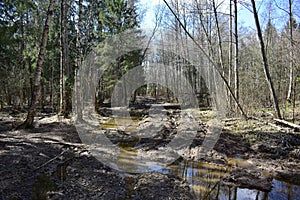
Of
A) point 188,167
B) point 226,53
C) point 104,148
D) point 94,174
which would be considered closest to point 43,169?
point 94,174

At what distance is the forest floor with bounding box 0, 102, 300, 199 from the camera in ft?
13.6

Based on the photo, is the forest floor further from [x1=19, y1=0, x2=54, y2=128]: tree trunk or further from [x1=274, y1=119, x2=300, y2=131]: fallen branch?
[x1=19, y1=0, x2=54, y2=128]: tree trunk

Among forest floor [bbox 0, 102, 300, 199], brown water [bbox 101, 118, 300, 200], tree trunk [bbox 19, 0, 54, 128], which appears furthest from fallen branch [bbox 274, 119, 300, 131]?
tree trunk [bbox 19, 0, 54, 128]

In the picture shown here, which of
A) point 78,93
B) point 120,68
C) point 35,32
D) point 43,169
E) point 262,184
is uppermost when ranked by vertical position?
point 35,32

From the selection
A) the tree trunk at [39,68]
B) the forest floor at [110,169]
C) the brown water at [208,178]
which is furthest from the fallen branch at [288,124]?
the tree trunk at [39,68]

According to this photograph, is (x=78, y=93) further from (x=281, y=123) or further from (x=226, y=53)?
(x=226, y=53)

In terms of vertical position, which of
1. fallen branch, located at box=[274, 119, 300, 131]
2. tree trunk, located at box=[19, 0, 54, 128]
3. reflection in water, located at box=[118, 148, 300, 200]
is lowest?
reflection in water, located at box=[118, 148, 300, 200]

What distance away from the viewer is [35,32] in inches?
622

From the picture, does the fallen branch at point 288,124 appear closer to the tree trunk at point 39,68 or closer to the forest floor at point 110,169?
the forest floor at point 110,169

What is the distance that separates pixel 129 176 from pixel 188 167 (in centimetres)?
175

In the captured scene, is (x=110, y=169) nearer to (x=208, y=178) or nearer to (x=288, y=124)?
(x=208, y=178)

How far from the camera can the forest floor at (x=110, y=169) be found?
4.14 m

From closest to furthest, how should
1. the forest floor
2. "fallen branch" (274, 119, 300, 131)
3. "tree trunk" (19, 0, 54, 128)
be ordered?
the forest floor < "fallen branch" (274, 119, 300, 131) < "tree trunk" (19, 0, 54, 128)

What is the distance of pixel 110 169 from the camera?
545 cm
